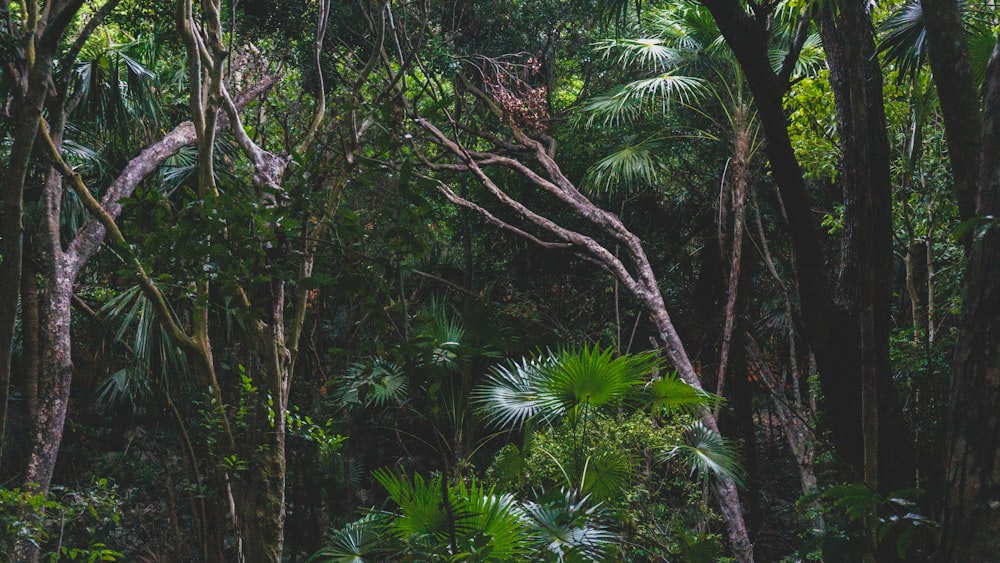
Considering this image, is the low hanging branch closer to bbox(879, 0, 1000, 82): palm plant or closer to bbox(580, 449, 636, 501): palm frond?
bbox(580, 449, 636, 501): palm frond

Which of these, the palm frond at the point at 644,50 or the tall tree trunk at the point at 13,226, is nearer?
the tall tree trunk at the point at 13,226

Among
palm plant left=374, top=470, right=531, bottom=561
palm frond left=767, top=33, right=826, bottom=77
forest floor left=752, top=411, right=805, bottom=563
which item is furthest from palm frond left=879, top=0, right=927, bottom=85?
forest floor left=752, top=411, right=805, bottom=563

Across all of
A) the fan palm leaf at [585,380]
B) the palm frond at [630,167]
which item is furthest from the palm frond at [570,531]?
the palm frond at [630,167]

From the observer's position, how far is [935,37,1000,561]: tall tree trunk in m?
2.08

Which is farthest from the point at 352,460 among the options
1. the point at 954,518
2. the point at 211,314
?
the point at 954,518

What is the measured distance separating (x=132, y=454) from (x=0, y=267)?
656 cm

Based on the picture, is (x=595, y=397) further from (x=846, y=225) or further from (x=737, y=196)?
(x=737, y=196)

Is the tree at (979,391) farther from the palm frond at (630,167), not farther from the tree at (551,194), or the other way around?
the palm frond at (630,167)

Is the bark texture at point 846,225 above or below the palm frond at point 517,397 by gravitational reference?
above

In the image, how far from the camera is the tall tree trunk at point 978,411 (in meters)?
2.08

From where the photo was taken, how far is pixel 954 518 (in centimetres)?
215

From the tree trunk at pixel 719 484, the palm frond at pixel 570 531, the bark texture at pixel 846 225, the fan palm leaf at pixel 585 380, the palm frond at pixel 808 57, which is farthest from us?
the palm frond at pixel 808 57

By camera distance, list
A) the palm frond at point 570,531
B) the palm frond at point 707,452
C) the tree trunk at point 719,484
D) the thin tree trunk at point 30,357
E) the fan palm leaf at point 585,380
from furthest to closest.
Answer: the tree trunk at point 719,484, the palm frond at point 707,452, the thin tree trunk at point 30,357, the fan palm leaf at point 585,380, the palm frond at point 570,531

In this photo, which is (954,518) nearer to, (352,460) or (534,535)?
(534,535)
